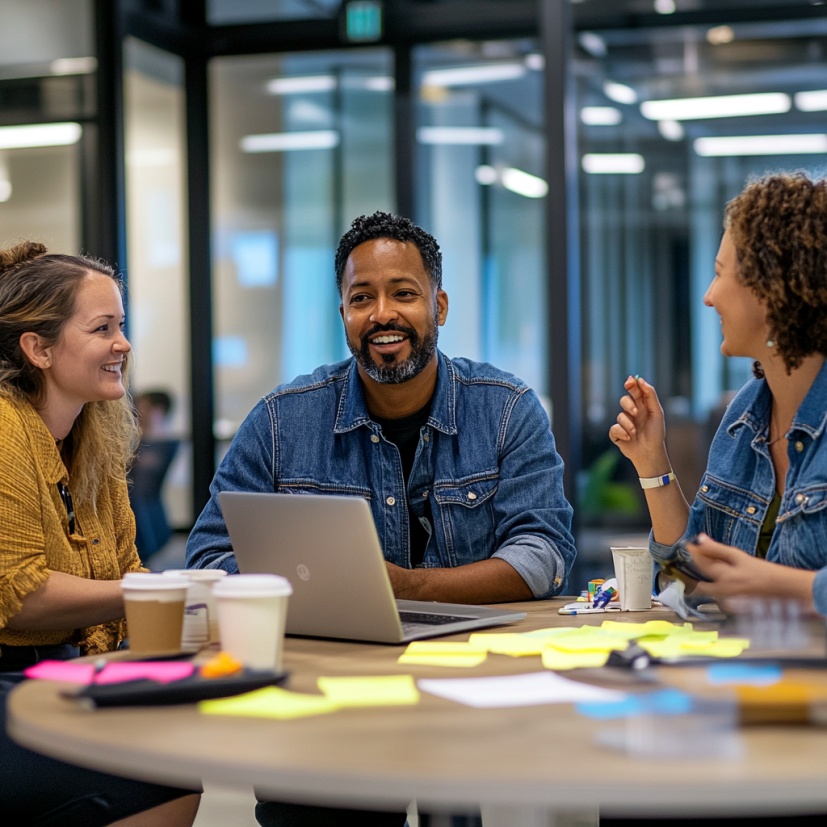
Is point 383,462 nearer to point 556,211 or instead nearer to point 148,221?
point 556,211

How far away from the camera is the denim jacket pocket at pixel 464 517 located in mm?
2381

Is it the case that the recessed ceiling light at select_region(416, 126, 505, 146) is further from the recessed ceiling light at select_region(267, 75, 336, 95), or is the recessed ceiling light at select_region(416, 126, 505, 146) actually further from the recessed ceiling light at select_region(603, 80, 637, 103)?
the recessed ceiling light at select_region(267, 75, 336, 95)

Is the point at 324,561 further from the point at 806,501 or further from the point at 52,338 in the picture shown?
the point at 52,338

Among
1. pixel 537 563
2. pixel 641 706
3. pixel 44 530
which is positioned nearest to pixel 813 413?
pixel 537 563

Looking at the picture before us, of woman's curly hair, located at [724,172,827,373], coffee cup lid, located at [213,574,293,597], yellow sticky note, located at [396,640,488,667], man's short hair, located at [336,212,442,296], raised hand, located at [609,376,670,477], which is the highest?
man's short hair, located at [336,212,442,296]

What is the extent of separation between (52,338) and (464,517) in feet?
2.92

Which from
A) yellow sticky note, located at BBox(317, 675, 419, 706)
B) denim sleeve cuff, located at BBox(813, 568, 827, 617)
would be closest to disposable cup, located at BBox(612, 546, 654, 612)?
denim sleeve cuff, located at BBox(813, 568, 827, 617)

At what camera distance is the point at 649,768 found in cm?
103

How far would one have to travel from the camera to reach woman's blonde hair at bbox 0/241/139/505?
2.26 meters

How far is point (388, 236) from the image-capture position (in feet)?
8.42

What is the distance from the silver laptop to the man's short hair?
101cm

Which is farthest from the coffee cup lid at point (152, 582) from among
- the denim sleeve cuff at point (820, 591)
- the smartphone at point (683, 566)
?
the denim sleeve cuff at point (820, 591)

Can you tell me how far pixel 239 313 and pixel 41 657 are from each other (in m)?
4.02

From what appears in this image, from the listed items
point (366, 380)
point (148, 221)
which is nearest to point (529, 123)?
point (148, 221)
